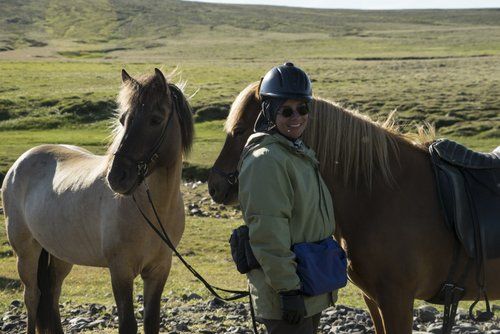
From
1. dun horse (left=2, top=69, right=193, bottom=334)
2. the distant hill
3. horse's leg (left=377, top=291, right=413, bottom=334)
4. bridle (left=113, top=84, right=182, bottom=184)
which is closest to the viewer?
horse's leg (left=377, top=291, right=413, bottom=334)

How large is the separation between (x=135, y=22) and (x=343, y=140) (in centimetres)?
16739

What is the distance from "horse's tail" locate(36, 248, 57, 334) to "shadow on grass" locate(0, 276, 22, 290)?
4.88 m

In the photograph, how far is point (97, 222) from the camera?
7.39 m

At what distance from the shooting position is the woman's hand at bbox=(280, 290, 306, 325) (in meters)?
4.43

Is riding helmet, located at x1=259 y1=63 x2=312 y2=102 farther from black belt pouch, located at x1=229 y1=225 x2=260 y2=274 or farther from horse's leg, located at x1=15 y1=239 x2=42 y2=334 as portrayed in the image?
horse's leg, located at x1=15 y1=239 x2=42 y2=334

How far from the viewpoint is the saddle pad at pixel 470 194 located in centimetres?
554

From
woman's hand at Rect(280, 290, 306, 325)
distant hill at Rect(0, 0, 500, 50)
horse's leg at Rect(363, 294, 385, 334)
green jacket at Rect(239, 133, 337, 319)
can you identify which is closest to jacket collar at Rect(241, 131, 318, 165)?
green jacket at Rect(239, 133, 337, 319)

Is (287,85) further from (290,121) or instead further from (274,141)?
(274,141)

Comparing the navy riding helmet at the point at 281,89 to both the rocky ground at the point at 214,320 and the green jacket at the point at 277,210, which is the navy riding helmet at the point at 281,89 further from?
the rocky ground at the point at 214,320

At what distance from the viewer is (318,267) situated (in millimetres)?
4582

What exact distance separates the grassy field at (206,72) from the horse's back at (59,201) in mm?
1476

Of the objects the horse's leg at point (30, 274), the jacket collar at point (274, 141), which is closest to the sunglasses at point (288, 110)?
the jacket collar at point (274, 141)

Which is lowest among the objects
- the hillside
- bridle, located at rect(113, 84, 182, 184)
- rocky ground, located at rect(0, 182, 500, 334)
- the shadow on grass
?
the hillside

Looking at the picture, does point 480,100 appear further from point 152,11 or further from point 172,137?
point 152,11
